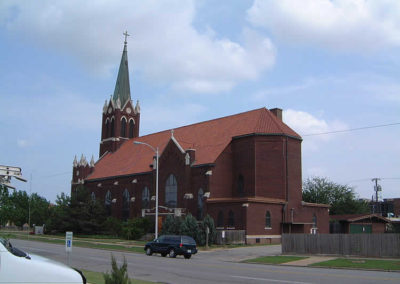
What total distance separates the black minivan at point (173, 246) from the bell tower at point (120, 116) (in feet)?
149

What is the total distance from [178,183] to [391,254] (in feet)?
95.8

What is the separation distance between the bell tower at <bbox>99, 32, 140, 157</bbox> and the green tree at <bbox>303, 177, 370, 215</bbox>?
31564mm

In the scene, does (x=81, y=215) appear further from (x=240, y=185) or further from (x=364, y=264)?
(x=364, y=264)

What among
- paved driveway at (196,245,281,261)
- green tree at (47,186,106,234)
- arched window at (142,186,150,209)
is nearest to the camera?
paved driveway at (196,245,281,261)

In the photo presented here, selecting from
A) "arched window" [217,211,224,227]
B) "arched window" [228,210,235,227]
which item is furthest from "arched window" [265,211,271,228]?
"arched window" [217,211,224,227]

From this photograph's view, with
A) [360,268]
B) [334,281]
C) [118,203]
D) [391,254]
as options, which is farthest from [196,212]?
[334,281]

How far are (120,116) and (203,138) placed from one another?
2463 cm

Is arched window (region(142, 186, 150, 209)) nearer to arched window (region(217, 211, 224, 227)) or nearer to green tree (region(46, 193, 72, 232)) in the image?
green tree (region(46, 193, 72, 232))

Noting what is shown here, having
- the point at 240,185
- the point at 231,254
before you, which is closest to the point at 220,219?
the point at 240,185

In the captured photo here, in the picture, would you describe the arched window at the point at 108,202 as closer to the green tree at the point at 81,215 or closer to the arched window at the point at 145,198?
the green tree at the point at 81,215

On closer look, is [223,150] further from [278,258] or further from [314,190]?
[314,190]

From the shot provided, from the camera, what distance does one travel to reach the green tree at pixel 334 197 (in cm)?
7356

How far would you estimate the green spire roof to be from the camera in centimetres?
7812

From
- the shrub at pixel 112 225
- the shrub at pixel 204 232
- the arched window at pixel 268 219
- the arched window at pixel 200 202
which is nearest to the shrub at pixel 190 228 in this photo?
the shrub at pixel 204 232
